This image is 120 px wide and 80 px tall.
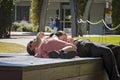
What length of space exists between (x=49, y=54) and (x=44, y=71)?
1.20 meters

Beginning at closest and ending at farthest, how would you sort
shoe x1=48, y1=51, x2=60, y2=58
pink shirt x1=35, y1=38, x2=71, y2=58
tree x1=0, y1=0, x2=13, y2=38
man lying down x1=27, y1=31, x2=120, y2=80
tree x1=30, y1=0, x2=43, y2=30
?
shoe x1=48, y1=51, x2=60, y2=58, man lying down x1=27, y1=31, x2=120, y2=80, pink shirt x1=35, y1=38, x2=71, y2=58, tree x1=0, y1=0, x2=13, y2=38, tree x1=30, y1=0, x2=43, y2=30

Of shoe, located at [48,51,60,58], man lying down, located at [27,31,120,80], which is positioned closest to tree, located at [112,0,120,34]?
man lying down, located at [27,31,120,80]

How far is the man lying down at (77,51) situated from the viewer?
7516mm

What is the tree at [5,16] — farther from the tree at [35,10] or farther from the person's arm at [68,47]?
the person's arm at [68,47]

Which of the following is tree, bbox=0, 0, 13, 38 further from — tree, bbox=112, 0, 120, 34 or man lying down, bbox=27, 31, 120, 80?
man lying down, bbox=27, 31, 120, 80

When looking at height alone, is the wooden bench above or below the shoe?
below

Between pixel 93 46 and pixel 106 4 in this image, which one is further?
pixel 106 4

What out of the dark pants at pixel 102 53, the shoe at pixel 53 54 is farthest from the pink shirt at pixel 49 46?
the dark pants at pixel 102 53

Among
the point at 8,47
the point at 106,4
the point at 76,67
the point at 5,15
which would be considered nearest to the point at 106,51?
the point at 76,67

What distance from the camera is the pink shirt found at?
7.62m

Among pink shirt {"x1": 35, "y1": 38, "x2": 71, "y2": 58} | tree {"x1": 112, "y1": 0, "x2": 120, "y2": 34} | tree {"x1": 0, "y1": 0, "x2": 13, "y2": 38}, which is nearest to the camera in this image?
pink shirt {"x1": 35, "y1": 38, "x2": 71, "y2": 58}

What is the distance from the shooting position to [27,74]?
235 inches

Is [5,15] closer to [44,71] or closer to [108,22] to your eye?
[108,22]

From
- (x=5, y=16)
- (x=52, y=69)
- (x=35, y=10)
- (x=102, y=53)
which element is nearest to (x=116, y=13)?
(x=5, y=16)
